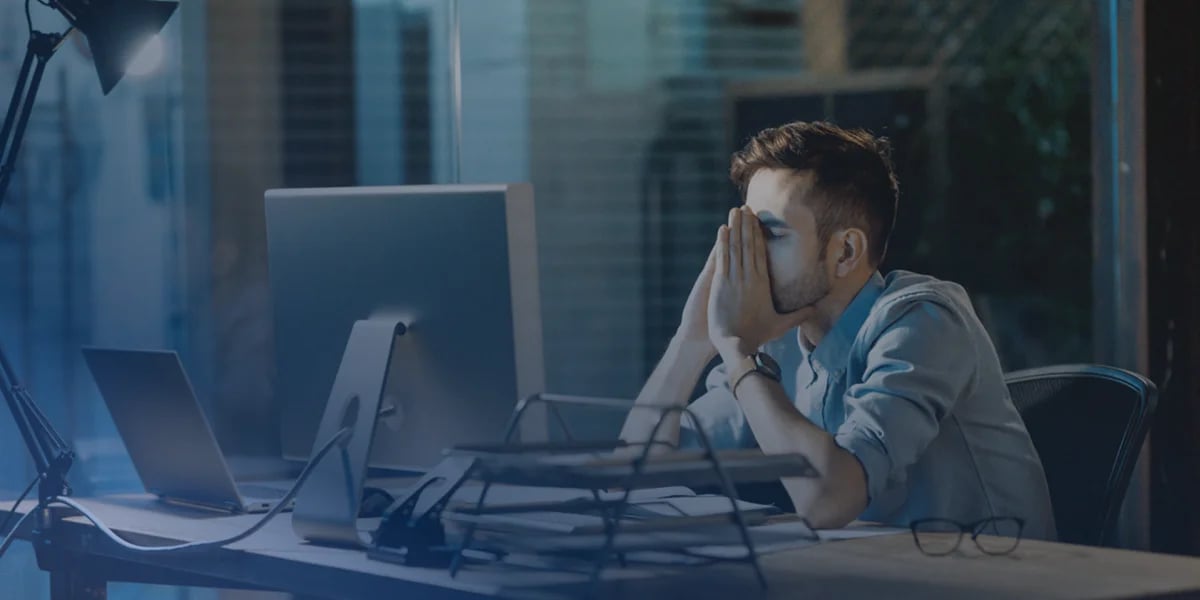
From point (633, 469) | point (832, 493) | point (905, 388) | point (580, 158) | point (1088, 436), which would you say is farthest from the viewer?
point (580, 158)

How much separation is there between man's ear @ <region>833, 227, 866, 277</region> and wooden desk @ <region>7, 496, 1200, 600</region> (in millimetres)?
529

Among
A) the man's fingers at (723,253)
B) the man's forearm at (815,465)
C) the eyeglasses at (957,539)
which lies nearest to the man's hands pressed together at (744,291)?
the man's fingers at (723,253)

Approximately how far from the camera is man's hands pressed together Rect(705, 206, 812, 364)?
211 cm

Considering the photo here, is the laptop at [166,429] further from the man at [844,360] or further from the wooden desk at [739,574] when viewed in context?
the man at [844,360]

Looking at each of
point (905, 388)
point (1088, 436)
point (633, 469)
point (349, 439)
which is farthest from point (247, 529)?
point (1088, 436)

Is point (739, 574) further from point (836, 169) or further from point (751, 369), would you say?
point (836, 169)

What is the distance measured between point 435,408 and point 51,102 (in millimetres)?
1735

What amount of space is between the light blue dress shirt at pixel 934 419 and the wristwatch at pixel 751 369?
87mm

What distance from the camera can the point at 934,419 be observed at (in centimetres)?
188

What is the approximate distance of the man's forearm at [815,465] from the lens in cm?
176

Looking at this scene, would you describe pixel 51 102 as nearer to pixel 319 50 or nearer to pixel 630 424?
pixel 319 50

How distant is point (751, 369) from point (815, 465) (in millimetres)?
193

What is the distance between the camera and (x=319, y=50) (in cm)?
342

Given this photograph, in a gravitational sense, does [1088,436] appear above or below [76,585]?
above
